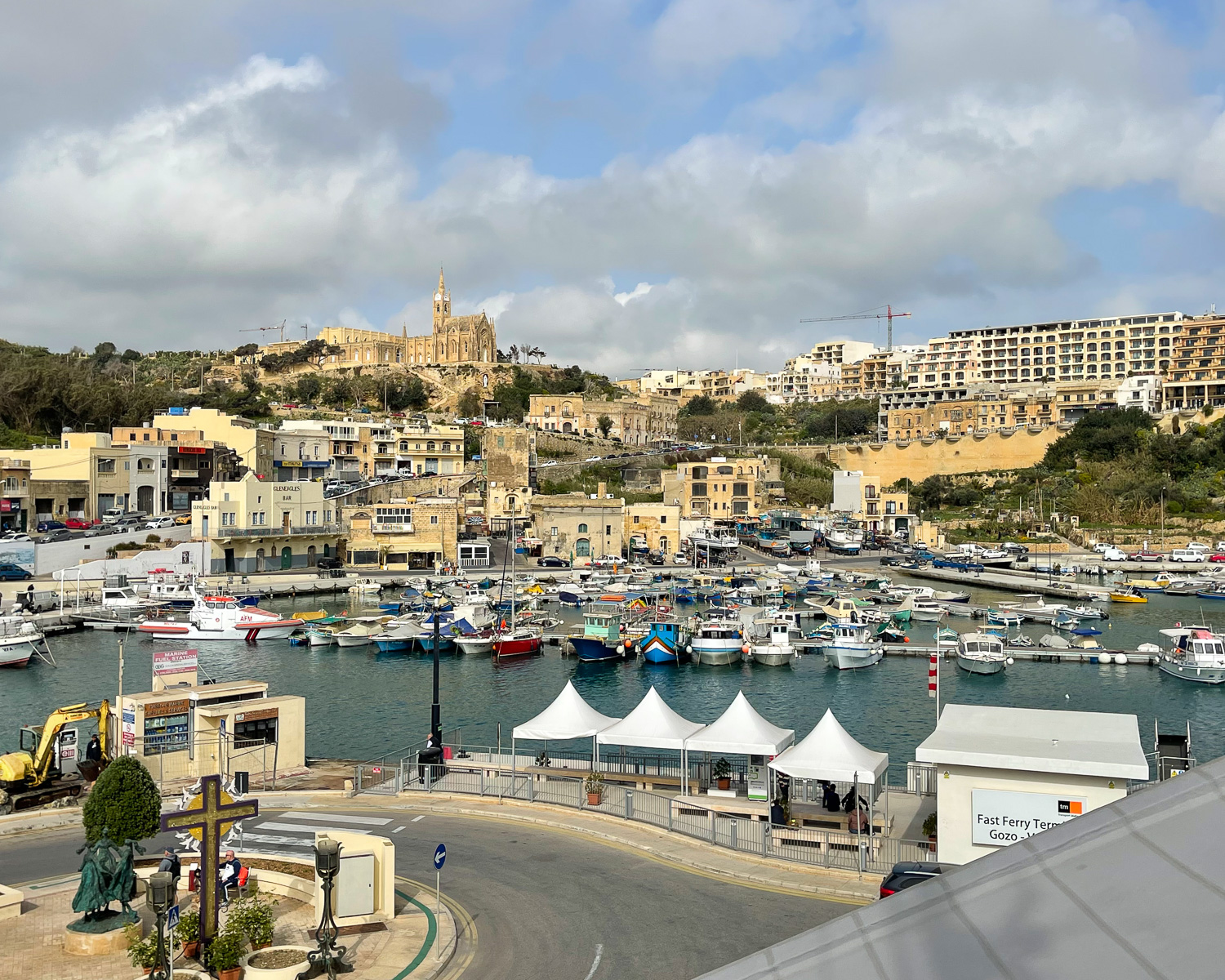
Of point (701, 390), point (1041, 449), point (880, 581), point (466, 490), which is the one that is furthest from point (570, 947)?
point (701, 390)

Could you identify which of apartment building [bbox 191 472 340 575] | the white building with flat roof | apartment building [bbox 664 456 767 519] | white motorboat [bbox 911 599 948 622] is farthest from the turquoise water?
apartment building [bbox 664 456 767 519]

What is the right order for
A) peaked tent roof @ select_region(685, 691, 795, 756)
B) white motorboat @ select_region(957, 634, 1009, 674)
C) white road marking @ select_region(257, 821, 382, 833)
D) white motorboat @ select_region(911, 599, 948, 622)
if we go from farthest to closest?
white motorboat @ select_region(911, 599, 948, 622) < white motorboat @ select_region(957, 634, 1009, 674) < peaked tent roof @ select_region(685, 691, 795, 756) < white road marking @ select_region(257, 821, 382, 833)

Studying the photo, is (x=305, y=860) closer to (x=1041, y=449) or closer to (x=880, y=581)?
(x=880, y=581)

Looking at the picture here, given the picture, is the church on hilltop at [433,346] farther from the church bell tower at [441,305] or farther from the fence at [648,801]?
the fence at [648,801]

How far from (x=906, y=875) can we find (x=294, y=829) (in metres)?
7.15

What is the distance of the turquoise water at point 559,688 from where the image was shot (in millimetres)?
23750

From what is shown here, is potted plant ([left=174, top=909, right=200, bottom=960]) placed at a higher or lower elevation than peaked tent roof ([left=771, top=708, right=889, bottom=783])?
lower

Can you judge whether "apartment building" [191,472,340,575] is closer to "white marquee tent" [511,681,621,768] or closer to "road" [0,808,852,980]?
"white marquee tent" [511,681,621,768]

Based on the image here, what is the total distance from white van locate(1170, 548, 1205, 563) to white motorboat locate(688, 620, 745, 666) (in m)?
36.2

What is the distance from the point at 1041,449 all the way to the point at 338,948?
77945mm

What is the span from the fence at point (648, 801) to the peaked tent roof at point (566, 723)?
1.87 feet

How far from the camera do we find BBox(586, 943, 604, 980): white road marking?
8602 millimetres

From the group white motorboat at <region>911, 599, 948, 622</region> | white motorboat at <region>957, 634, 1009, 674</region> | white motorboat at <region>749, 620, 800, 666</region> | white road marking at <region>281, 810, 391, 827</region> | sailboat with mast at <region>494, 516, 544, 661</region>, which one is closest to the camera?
white road marking at <region>281, 810, 391, 827</region>

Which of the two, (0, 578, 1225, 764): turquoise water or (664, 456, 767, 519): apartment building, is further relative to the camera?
(664, 456, 767, 519): apartment building
